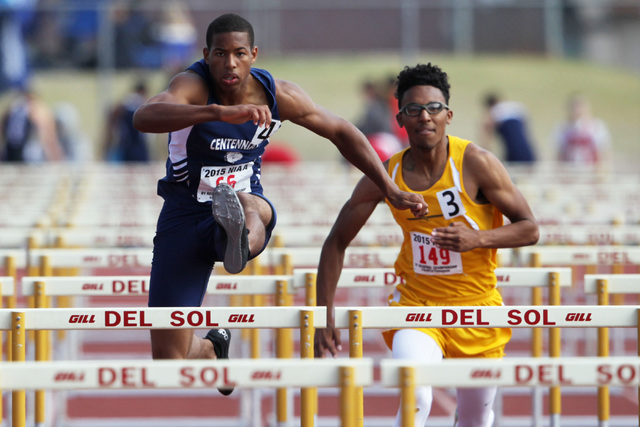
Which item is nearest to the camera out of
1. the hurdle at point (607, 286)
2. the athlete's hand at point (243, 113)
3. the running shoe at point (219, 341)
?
the athlete's hand at point (243, 113)

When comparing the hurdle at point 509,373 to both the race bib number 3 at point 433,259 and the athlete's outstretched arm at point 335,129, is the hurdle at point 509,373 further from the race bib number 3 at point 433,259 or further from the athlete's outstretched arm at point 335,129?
the race bib number 3 at point 433,259

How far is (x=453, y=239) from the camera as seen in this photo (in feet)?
14.6

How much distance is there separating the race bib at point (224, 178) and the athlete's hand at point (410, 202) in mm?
770

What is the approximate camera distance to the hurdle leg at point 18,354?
3902 mm

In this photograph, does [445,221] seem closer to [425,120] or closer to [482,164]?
[482,164]

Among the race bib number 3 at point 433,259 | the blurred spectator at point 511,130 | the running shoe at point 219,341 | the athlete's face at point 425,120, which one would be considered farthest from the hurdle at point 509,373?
the blurred spectator at point 511,130

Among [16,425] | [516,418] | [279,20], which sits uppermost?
[279,20]

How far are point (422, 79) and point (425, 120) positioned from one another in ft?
0.69

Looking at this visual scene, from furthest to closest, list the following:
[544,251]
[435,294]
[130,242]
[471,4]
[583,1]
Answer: [583,1] < [471,4] < [130,242] < [544,251] < [435,294]

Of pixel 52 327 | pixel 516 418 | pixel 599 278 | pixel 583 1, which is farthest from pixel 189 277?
pixel 583 1

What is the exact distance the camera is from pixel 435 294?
4777 mm

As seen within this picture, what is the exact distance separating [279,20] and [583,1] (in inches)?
308

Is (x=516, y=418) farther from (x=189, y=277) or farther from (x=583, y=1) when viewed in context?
(x=583, y=1)

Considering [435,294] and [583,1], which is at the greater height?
[583,1]
